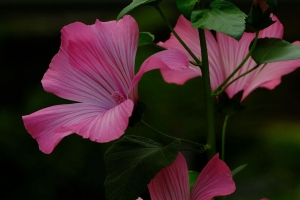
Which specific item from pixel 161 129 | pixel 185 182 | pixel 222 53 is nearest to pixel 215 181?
pixel 185 182

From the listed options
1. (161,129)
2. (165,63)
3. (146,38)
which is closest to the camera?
(165,63)

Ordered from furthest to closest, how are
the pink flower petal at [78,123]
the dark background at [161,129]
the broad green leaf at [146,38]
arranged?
the dark background at [161,129], the broad green leaf at [146,38], the pink flower petal at [78,123]

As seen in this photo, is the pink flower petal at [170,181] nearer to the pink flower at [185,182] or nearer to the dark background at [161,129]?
the pink flower at [185,182]

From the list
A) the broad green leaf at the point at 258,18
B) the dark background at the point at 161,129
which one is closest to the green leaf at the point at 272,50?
the broad green leaf at the point at 258,18

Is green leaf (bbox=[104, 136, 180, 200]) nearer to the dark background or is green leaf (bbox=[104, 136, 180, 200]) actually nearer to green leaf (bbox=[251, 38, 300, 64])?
green leaf (bbox=[251, 38, 300, 64])

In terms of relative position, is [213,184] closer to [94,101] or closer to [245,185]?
[94,101]

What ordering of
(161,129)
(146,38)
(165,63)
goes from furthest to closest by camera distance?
(161,129) < (146,38) < (165,63)

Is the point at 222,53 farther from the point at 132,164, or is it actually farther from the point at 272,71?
the point at 132,164
